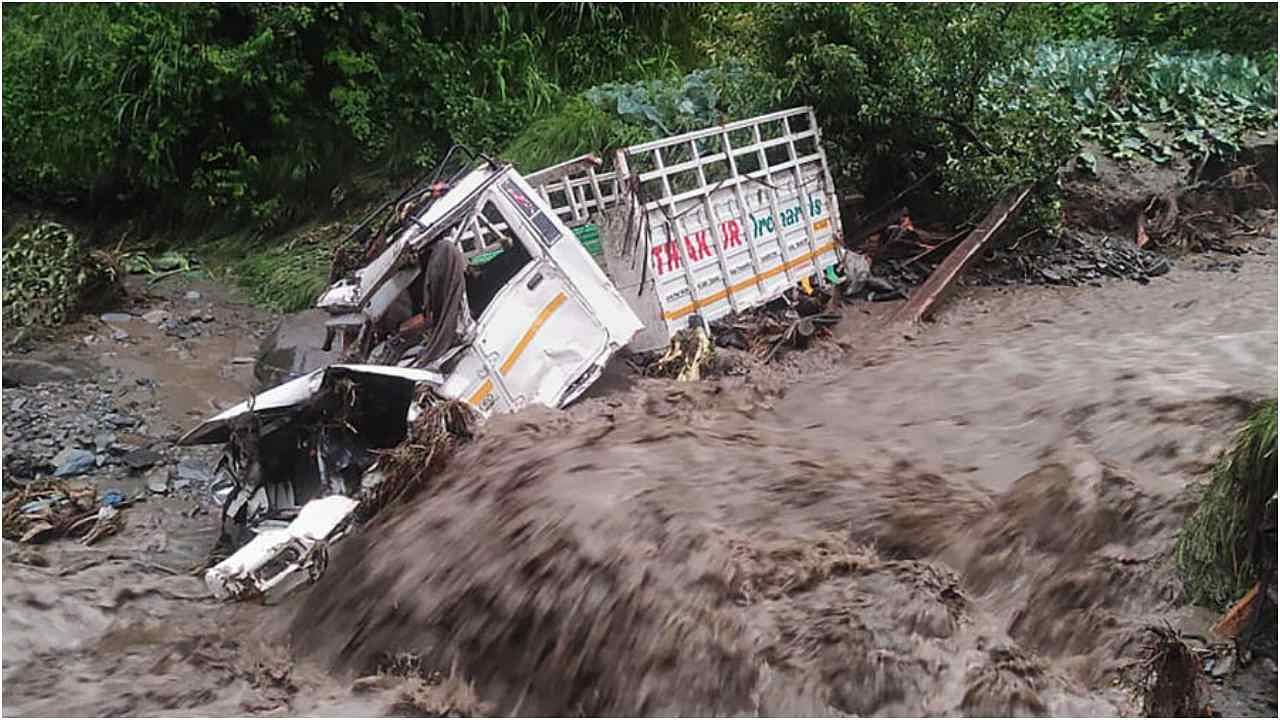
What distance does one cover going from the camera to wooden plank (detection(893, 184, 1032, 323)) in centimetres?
1033

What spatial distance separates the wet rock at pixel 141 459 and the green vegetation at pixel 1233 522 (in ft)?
25.0

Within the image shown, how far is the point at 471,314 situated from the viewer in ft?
24.2

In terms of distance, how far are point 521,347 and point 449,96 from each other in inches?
355

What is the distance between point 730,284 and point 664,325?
946 mm

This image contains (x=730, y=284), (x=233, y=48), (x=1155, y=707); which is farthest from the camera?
(x=233, y=48)

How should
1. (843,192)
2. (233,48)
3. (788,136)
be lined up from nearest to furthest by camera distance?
(788,136), (843,192), (233,48)

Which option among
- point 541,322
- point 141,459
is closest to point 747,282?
point 541,322

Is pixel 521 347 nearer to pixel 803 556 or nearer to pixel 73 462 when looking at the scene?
pixel 803 556

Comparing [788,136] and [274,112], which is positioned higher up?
[274,112]

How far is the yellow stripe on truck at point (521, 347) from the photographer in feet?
23.4

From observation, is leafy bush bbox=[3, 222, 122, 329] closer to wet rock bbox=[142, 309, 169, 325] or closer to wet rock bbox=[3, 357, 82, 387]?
wet rock bbox=[142, 309, 169, 325]

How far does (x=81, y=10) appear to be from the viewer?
15781mm

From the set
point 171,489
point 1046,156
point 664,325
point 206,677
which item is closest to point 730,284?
point 664,325

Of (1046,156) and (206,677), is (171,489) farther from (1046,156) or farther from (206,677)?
(1046,156)
